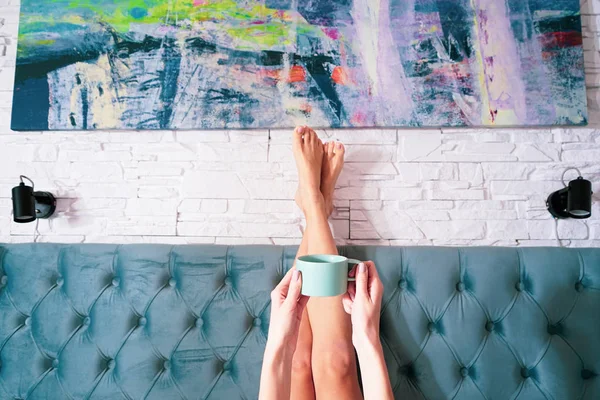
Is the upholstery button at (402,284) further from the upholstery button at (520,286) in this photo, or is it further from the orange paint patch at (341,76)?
the orange paint patch at (341,76)

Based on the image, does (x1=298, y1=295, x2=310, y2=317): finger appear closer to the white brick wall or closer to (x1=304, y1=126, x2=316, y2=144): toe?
the white brick wall

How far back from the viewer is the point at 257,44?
1425 millimetres

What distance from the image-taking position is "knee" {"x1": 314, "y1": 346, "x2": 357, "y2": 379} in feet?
3.54

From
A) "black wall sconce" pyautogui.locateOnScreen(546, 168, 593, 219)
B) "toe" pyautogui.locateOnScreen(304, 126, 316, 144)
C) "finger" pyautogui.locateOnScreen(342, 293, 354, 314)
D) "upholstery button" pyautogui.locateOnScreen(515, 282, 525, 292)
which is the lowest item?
"upholstery button" pyautogui.locateOnScreen(515, 282, 525, 292)

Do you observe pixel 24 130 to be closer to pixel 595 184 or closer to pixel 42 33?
pixel 42 33

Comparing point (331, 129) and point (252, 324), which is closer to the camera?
point (252, 324)

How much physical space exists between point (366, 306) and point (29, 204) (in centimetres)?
131

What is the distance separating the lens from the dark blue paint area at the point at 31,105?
147 centimetres

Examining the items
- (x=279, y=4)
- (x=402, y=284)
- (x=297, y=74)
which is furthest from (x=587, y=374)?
(x=279, y=4)

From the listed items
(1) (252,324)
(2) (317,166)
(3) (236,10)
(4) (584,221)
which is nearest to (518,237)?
(4) (584,221)

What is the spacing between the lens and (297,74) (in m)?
1.41

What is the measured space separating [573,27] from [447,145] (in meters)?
0.66

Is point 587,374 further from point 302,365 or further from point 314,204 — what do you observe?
point 314,204

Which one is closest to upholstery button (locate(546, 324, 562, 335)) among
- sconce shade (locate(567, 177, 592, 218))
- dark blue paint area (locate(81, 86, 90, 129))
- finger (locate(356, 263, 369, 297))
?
sconce shade (locate(567, 177, 592, 218))
